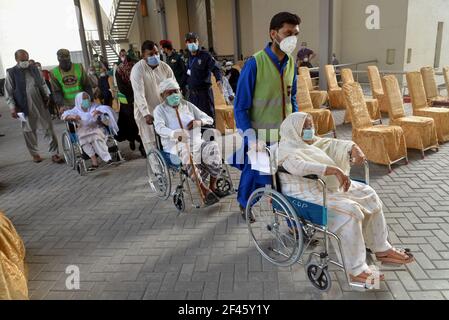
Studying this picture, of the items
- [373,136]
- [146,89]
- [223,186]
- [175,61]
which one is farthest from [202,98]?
[373,136]

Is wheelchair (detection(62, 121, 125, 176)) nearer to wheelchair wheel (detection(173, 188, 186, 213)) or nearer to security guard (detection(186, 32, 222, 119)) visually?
security guard (detection(186, 32, 222, 119))

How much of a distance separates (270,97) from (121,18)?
1720cm

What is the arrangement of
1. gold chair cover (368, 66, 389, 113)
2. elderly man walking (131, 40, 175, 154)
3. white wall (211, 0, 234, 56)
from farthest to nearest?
1. white wall (211, 0, 234, 56)
2. gold chair cover (368, 66, 389, 113)
3. elderly man walking (131, 40, 175, 154)

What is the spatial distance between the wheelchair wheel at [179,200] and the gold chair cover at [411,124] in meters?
3.02

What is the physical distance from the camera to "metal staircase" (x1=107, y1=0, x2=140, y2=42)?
1681 cm

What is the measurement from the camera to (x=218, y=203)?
3691mm

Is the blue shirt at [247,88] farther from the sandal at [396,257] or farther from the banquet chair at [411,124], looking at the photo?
the banquet chair at [411,124]

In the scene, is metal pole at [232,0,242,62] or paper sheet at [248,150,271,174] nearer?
paper sheet at [248,150,271,174]

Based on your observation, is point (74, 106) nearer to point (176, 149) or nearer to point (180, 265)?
point (176, 149)

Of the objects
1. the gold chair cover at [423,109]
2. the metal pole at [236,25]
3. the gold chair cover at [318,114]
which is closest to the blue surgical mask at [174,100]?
the gold chair cover at [318,114]

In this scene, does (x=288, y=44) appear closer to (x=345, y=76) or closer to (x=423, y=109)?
(x=423, y=109)

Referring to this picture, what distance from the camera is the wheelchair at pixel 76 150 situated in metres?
4.95

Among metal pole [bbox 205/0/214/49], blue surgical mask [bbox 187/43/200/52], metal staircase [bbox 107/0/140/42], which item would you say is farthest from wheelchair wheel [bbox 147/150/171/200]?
metal staircase [bbox 107/0/140/42]
